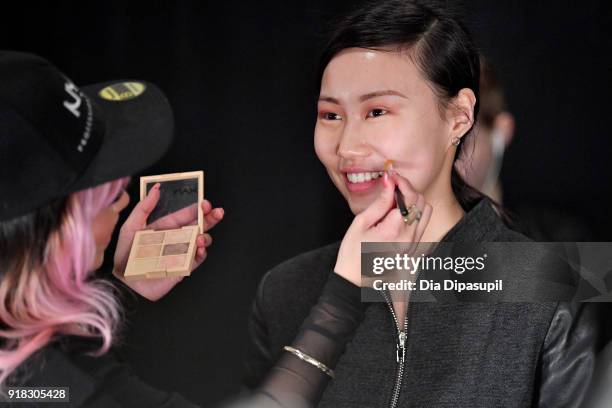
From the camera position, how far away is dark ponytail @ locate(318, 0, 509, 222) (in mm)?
1281

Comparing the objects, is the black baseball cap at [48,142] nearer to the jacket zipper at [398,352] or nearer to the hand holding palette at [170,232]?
the hand holding palette at [170,232]

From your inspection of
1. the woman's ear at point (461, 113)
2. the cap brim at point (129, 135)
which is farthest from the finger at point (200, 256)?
the woman's ear at point (461, 113)

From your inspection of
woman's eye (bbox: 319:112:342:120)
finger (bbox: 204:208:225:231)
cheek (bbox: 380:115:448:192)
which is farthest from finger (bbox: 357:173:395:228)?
finger (bbox: 204:208:225:231)

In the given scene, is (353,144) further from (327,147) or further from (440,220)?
(440,220)

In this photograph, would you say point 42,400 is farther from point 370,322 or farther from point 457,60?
point 457,60

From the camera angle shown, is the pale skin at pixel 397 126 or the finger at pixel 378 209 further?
the pale skin at pixel 397 126

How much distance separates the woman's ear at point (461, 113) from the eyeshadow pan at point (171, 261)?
1.69 ft

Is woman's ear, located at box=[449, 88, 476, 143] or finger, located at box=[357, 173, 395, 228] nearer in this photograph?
finger, located at box=[357, 173, 395, 228]

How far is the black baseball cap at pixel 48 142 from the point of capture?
96 centimetres

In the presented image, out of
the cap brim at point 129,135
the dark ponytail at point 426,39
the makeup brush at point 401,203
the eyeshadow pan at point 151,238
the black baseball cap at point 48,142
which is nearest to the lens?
the black baseball cap at point 48,142

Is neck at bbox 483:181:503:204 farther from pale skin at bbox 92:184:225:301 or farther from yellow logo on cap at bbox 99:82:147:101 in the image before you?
yellow logo on cap at bbox 99:82:147:101

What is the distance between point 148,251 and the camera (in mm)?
1381

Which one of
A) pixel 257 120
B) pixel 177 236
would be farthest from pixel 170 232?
pixel 257 120

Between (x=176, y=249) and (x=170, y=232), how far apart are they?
0.10ft
